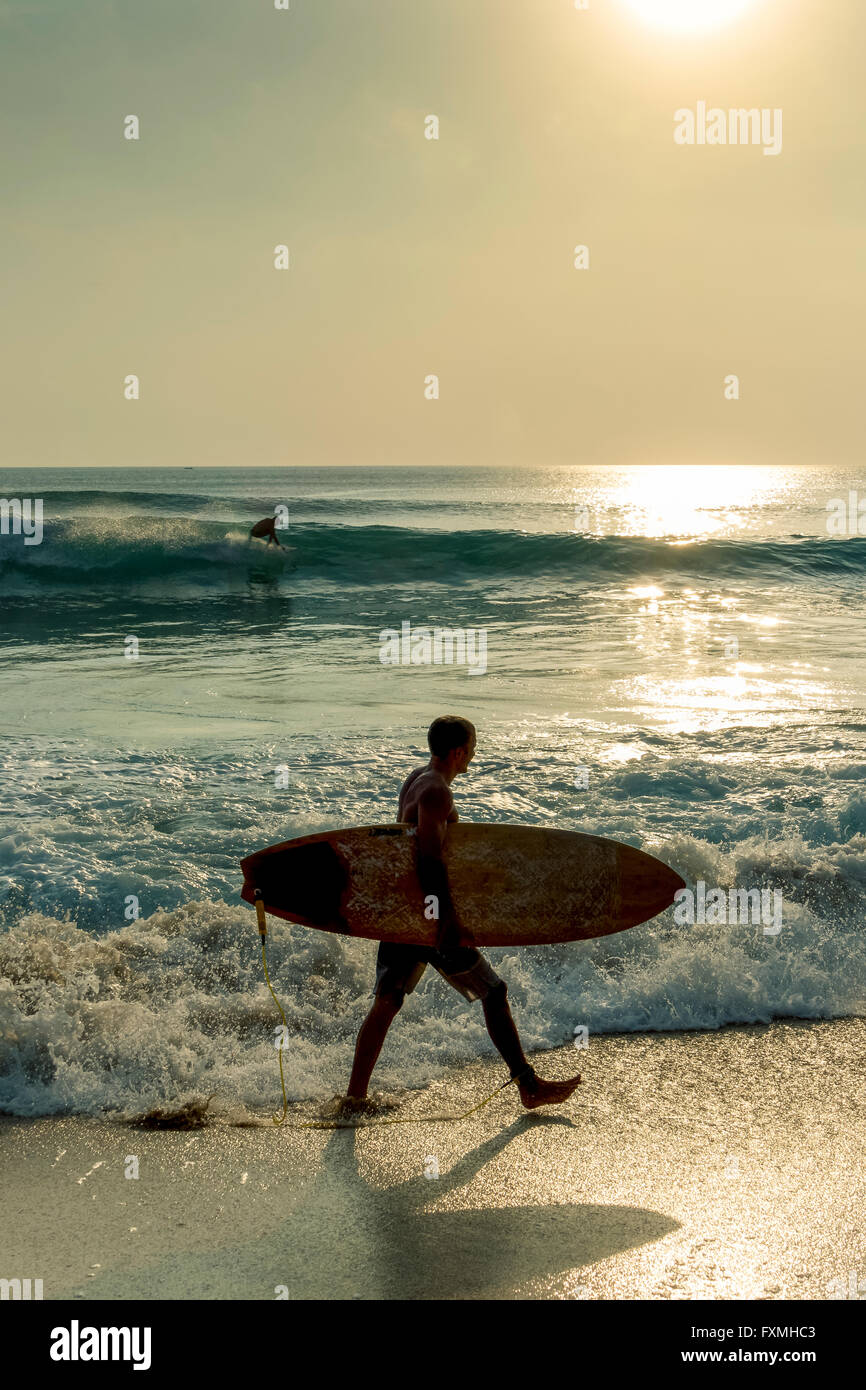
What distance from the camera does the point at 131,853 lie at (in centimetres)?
625

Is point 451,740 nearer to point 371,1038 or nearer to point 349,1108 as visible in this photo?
point 371,1038

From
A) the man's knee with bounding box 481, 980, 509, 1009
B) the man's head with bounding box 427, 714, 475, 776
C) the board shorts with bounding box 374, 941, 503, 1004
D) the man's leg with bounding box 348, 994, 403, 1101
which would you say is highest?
the man's head with bounding box 427, 714, 475, 776

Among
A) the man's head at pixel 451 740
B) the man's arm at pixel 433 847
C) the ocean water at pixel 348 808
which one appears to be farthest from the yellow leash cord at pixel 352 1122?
the man's head at pixel 451 740

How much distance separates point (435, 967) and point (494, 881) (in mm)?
652

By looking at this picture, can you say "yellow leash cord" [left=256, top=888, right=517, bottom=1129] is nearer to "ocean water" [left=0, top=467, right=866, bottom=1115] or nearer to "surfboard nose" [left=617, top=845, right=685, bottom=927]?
"ocean water" [left=0, top=467, right=866, bottom=1115]

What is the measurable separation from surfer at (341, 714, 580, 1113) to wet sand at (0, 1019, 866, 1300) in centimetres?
18

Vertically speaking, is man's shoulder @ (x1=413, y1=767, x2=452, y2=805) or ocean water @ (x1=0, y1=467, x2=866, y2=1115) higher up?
man's shoulder @ (x1=413, y1=767, x2=452, y2=805)

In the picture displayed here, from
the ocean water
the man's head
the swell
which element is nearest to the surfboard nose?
the ocean water

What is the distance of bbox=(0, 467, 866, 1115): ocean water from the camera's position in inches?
179
